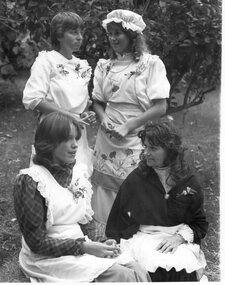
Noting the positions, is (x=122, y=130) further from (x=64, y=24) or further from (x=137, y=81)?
(x=64, y=24)

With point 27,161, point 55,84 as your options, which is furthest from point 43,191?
point 27,161

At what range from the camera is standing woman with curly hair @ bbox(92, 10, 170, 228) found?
12.2 ft

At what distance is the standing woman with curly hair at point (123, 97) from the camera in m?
3.73

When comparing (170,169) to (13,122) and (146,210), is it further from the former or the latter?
(13,122)

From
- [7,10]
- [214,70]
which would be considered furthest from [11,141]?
[214,70]

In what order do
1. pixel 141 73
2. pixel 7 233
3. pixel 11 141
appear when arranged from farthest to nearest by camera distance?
pixel 11 141 < pixel 7 233 < pixel 141 73

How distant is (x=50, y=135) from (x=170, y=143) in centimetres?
70

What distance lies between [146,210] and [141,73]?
97 centimetres

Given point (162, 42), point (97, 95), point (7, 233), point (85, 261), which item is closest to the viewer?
point (85, 261)

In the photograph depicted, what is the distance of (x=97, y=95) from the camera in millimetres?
4016

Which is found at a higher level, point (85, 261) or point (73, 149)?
point (73, 149)

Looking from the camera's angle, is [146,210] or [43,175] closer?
[43,175]

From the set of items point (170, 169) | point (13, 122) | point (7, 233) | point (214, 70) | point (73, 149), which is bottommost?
point (13, 122)

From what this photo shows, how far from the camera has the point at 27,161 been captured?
20.4 feet
